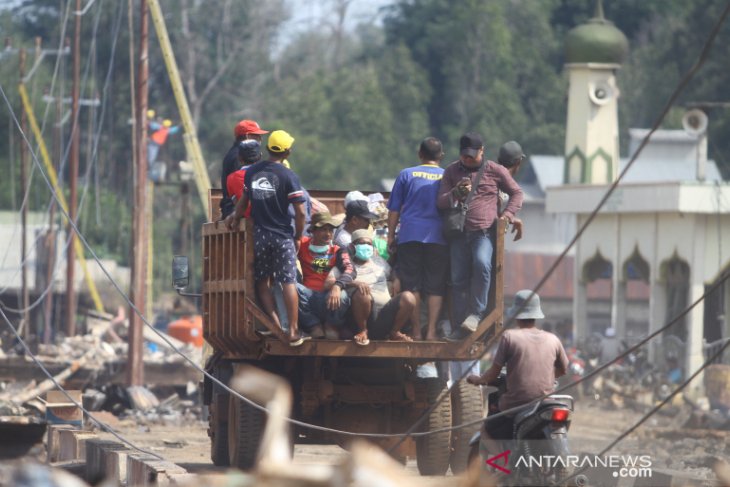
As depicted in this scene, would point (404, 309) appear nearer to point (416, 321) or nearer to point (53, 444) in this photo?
point (416, 321)

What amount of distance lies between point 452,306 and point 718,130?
58.1m

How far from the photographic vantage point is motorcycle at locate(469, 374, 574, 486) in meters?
11.2

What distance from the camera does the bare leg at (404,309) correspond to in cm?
1350

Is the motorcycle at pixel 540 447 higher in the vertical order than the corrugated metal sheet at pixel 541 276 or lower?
higher

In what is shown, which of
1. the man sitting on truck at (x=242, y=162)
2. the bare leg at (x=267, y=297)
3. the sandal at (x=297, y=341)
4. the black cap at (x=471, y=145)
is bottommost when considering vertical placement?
the sandal at (x=297, y=341)

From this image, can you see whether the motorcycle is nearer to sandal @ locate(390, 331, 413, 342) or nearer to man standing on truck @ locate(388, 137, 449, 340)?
sandal @ locate(390, 331, 413, 342)

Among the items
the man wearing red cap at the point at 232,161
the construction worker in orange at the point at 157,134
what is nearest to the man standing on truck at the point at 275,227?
the man wearing red cap at the point at 232,161

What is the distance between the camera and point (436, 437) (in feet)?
47.3

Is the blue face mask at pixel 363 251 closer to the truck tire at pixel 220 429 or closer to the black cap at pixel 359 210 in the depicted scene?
the black cap at pixel 359 210

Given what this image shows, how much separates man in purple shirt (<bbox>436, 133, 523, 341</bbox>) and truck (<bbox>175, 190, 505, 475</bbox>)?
0.11 meters

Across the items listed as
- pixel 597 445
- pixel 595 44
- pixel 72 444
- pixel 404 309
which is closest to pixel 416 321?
pixel 404 309

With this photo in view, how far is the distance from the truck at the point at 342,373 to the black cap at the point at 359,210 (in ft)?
3.22

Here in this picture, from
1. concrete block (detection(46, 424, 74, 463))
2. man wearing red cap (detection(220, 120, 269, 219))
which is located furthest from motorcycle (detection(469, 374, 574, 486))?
concrete block (detection(46, 424, 74, 463))

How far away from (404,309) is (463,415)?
60.3 inches
